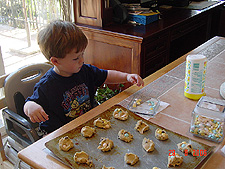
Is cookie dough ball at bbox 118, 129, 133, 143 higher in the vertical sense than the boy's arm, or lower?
lower

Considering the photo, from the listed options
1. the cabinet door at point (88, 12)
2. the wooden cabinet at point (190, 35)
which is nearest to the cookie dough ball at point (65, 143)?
the cabinet door at point (88, 12)

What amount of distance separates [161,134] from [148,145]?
0.08 m

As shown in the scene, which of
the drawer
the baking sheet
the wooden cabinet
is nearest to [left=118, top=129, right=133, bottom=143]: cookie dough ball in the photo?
the baking sheet

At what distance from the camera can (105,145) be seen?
3.01 feet

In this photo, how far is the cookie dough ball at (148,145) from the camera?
2.97 ft

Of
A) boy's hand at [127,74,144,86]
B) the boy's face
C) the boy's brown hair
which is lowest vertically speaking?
boy's hand at [127,74,144,86]

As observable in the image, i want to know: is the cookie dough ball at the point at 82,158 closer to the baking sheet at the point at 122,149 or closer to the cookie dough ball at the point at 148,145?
the baking sheet at the point at 122,149

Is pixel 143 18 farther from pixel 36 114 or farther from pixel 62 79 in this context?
pixel 36 114

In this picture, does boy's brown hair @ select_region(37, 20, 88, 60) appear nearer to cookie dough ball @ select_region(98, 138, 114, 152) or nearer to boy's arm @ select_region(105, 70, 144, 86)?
boy's arm @ select_region(105, 70, 144, 86)

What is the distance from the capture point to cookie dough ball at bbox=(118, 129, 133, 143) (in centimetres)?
96

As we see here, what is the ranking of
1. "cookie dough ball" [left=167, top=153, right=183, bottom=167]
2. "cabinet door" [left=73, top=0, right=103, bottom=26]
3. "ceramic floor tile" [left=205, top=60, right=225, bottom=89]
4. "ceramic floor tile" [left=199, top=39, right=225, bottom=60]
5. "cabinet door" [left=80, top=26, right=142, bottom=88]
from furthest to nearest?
"cabinet door" [left=73, top=0, right=103, bottom=26] → "cabinet door" [left=80, top=26, right=142, bottom=88] → "ceramic floor tile" [left=199, top=39, right=225, bottom=60] → "ceramic floor tile" [left=205, top=60, right=225, bottom=89] → "cookie dough ball" [left=167, top=153, right=183, bottom=167]

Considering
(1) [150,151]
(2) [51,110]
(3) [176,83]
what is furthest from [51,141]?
(3) [176,83]

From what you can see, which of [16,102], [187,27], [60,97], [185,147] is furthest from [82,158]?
[187,27]

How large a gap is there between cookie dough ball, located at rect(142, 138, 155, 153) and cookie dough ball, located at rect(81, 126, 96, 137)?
188 millimetres
